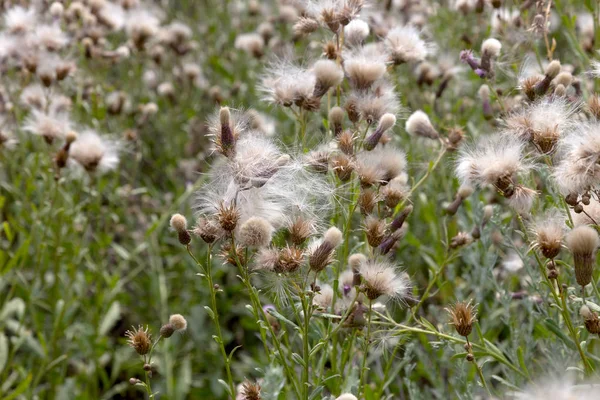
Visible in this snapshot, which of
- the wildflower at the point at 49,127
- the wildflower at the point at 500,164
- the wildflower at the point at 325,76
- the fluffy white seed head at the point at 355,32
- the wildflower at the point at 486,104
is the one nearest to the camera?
the wildflower at the point at 500,164

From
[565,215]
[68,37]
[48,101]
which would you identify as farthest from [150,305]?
[565,215]

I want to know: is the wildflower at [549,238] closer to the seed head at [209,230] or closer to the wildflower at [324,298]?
the wildflower at [324,298]

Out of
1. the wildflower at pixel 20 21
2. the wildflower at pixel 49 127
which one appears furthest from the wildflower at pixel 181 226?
the wildflower at pixel 20 21

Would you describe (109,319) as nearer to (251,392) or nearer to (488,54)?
(251,392)

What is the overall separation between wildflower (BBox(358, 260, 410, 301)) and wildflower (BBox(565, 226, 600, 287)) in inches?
13.6

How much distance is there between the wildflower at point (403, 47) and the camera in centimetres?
212

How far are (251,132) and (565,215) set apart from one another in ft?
2.31

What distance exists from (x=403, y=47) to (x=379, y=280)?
2.84 feet

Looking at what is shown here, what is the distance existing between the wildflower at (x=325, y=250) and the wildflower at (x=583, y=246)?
0.42m

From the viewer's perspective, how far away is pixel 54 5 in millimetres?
3088

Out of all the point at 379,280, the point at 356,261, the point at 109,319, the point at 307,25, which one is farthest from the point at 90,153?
Answer: the point at 379,280

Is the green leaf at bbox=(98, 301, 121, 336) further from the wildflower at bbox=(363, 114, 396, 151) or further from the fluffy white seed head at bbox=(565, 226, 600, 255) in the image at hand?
the fluffy white seed head at bbox=(565, 226, 600, 255)

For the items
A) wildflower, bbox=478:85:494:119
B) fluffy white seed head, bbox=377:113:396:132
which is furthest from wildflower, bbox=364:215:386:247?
wildflower, bbox=478:85:494:119

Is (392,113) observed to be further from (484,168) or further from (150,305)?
(150,305)
